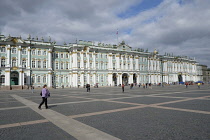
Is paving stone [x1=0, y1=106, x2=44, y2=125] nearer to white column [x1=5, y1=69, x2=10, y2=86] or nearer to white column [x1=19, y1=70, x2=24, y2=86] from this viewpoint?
white column [x1=5, y1=69, x2=10, y2=86]

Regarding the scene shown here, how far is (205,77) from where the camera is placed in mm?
138750

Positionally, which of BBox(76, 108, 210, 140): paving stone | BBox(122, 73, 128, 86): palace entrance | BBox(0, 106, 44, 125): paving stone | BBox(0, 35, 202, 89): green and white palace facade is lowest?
BBox(0, 106, 44, 125): paving stone

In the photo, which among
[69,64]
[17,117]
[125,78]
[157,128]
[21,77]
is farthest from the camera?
[125,78]

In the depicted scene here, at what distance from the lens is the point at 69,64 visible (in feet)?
211

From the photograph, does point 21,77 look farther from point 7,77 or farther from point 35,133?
point 35,133

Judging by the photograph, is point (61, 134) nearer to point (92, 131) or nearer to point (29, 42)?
point (92, 131)

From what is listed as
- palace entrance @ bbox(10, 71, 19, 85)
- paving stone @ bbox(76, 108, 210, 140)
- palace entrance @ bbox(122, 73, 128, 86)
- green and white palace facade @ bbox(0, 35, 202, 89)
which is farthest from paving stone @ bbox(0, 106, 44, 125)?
palace entrance @ bbox(122, 73, 128, 86)

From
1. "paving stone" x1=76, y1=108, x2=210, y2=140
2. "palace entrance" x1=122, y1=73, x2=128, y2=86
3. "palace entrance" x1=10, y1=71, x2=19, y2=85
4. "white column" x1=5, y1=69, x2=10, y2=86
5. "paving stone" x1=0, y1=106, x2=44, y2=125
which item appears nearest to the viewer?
"paving stone" x1=76, y1=108, x2=210, y2=140

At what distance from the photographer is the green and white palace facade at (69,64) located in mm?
52312

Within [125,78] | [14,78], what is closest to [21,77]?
[14,78]

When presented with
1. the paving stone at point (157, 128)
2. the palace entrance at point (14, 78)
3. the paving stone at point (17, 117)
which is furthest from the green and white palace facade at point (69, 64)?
the paving stone at point (157, 128)

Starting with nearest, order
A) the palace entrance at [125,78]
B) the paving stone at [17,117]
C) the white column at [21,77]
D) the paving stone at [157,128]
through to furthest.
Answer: the paving stone at [157,128], the paving stone at [17,117], the white column at [21,77], the palace entrance at [125,78]

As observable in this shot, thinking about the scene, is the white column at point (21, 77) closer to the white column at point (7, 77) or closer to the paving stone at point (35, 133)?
the white column at point (7, 77)

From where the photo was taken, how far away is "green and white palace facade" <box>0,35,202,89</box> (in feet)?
172
